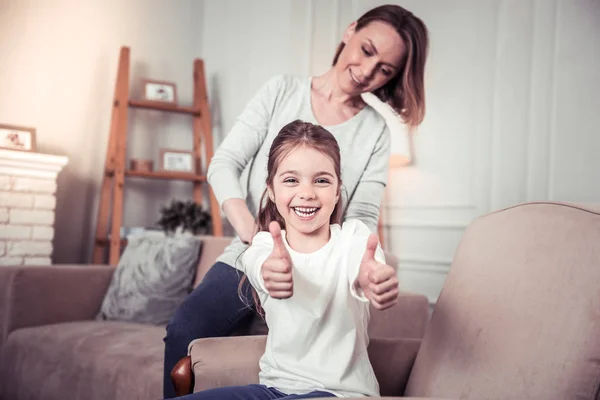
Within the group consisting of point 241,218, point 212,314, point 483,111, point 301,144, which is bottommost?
point 212,314

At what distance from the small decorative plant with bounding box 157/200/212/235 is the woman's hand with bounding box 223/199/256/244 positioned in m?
2.19

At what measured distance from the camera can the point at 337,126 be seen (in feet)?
4.33

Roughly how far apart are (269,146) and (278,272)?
55 centimetres

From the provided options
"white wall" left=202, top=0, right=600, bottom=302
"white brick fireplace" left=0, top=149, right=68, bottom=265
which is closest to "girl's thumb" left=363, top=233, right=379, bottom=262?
"white wall" left=202, top=0, right=600, bottom=302

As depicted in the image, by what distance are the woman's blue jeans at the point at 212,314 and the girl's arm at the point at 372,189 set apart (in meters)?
0.31

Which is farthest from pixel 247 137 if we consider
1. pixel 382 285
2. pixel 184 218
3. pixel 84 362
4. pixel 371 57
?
pixel 184 218

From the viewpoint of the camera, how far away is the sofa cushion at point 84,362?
1776mm

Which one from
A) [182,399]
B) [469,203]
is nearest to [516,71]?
[469,203]

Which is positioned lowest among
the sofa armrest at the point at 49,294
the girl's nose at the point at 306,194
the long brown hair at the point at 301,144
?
the sofa armrest at the point at 49,294

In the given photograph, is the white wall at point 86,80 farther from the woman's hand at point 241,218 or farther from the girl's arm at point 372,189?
the girl's arm at point 372,189

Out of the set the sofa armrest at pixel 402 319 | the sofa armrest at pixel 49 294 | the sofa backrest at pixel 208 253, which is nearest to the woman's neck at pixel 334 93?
the sofa armrest at pixel 402 319

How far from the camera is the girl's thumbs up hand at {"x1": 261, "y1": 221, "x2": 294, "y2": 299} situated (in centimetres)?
87

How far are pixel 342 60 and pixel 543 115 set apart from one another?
1.16 meters

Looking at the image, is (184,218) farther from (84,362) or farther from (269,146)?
(269,146)
